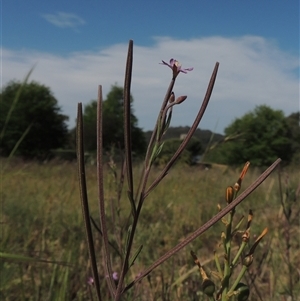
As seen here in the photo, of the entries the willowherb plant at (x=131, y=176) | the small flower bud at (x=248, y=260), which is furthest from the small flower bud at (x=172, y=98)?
the small flower bud at (x=248, y=260)

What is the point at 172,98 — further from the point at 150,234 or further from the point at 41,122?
the point at 41,122

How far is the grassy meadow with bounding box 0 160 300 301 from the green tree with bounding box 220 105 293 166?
2465 centimetres

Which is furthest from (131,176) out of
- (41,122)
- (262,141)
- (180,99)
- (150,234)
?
(262,141)

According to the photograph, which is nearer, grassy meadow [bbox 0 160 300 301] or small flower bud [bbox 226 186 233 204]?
small flower bud [bbox 226 186 233 204]

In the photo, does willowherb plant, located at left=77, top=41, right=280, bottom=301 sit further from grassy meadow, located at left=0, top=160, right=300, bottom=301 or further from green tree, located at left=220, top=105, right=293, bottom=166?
green tree, located at left=220, top=105, right=293, bottom=166

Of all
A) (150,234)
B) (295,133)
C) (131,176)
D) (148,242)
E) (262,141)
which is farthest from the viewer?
(262,141)

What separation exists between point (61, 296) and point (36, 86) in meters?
31.3

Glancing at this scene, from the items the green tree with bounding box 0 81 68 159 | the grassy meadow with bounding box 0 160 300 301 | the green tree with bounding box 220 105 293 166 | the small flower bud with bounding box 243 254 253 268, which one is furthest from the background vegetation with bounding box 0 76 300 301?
the green tree with bounding box 220 105 293 166

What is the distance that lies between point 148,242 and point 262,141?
27979 millimetres

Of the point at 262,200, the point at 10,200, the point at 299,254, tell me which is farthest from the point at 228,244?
the point at 262,200

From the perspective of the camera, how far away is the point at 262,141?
96.5ft

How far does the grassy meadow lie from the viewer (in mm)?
1252

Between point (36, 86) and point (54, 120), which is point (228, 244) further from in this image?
point (36, 86)

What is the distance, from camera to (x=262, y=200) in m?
3.74
